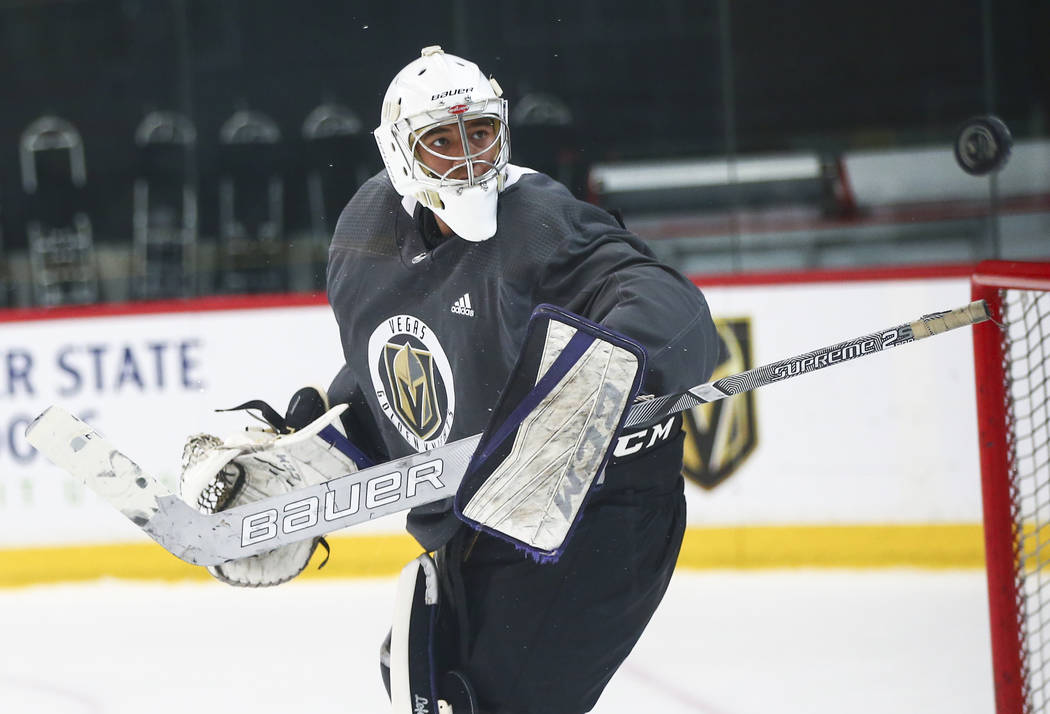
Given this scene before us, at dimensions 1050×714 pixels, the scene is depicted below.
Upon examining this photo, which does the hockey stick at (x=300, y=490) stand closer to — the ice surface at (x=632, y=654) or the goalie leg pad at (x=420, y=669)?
the goalie leg pad at (x=420, y=669)

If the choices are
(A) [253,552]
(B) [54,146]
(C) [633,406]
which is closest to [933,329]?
(C) [633,406]

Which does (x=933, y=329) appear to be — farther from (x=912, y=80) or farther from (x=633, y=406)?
(x=912, y=80)

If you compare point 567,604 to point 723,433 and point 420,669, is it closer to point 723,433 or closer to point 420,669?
point 420,669

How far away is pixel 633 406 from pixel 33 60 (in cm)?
393

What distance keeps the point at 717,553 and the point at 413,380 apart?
206 centimetres

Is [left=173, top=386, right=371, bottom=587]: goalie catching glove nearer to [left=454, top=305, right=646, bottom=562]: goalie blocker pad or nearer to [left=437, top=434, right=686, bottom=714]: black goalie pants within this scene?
[left=437, top=434, right=686, bottom=714]: black goalie pants

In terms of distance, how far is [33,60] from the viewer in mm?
4379

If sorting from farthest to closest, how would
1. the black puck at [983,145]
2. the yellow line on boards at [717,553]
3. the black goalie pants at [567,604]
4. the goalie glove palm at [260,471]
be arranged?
1. the yellow line on boards at [717,553]
2. the black puck at [983,145]
3. the goalie glove palm at [260,471]
4. the black goalie pants at [567,604]

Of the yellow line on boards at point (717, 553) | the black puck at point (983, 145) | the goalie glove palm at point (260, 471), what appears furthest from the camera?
the yellow line on boards at point (717, 553)

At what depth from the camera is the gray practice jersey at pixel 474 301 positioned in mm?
1202

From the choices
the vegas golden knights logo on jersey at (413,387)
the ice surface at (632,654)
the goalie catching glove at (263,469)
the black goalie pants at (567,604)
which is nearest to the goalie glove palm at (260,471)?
the goalie catching glove at (263,469)

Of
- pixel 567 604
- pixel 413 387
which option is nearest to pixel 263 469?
pixel 413 387

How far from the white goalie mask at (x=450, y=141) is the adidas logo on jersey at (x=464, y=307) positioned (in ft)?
0.23

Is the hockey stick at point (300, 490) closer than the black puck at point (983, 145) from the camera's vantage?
Yes
